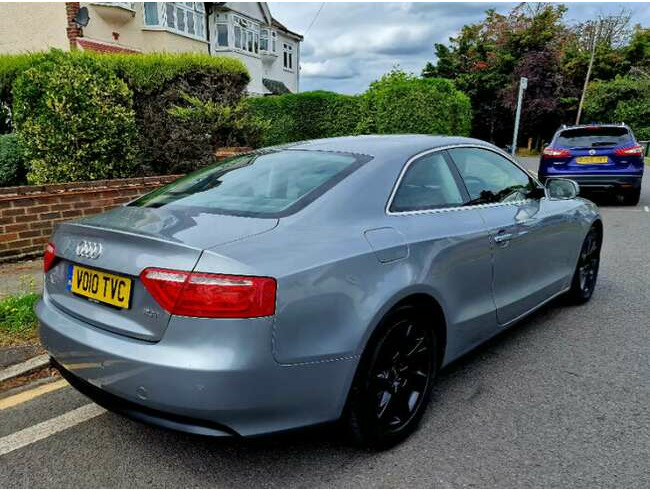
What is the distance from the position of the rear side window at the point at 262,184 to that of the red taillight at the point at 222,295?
0.47 meters

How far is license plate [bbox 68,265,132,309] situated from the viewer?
2123mm

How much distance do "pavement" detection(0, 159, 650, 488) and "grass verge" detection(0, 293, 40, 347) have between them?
65 cm

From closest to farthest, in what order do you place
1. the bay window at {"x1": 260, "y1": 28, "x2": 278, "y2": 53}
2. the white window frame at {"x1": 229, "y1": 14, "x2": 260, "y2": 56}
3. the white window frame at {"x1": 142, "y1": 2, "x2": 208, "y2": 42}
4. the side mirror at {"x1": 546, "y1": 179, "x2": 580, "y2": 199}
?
1. the side mirror at {"x1": 546, "y1": 179, "x2": 580, "y2": 199}
2. the white window frame at {"x1": 142, "y1": 2, "x2": 208, "y2": 42}
3. the white window frame at {"x1": 229, "y1": 14, "x2": 260, "y2": 56}
4. the bay window at {"x1": 260, "y1": 28, "x2": 278, "y2": 53}

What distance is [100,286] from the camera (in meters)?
2.23

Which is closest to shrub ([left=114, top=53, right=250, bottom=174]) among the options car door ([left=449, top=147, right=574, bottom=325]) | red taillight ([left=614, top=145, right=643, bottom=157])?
car door ([left=449, top=147, right=574, bottom=325])

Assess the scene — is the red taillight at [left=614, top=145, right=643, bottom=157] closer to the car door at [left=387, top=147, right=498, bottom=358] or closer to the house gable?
the car door at [left=387, top=147, right=498, bottom=358]

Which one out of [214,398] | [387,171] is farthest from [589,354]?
[214,398]

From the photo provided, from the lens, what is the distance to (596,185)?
1021cm

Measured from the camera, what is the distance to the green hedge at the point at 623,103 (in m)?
31.4

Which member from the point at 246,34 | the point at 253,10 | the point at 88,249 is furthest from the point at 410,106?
the point at 253,10

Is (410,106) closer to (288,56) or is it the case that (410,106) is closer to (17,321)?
(17,321)

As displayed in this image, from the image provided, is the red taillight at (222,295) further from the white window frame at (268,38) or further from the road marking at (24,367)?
the white window frame at (268,38)

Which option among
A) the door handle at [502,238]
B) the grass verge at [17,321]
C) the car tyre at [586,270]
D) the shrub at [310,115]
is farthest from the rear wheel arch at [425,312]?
the shrub at [310,115]

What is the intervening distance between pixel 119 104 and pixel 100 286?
219 inches
